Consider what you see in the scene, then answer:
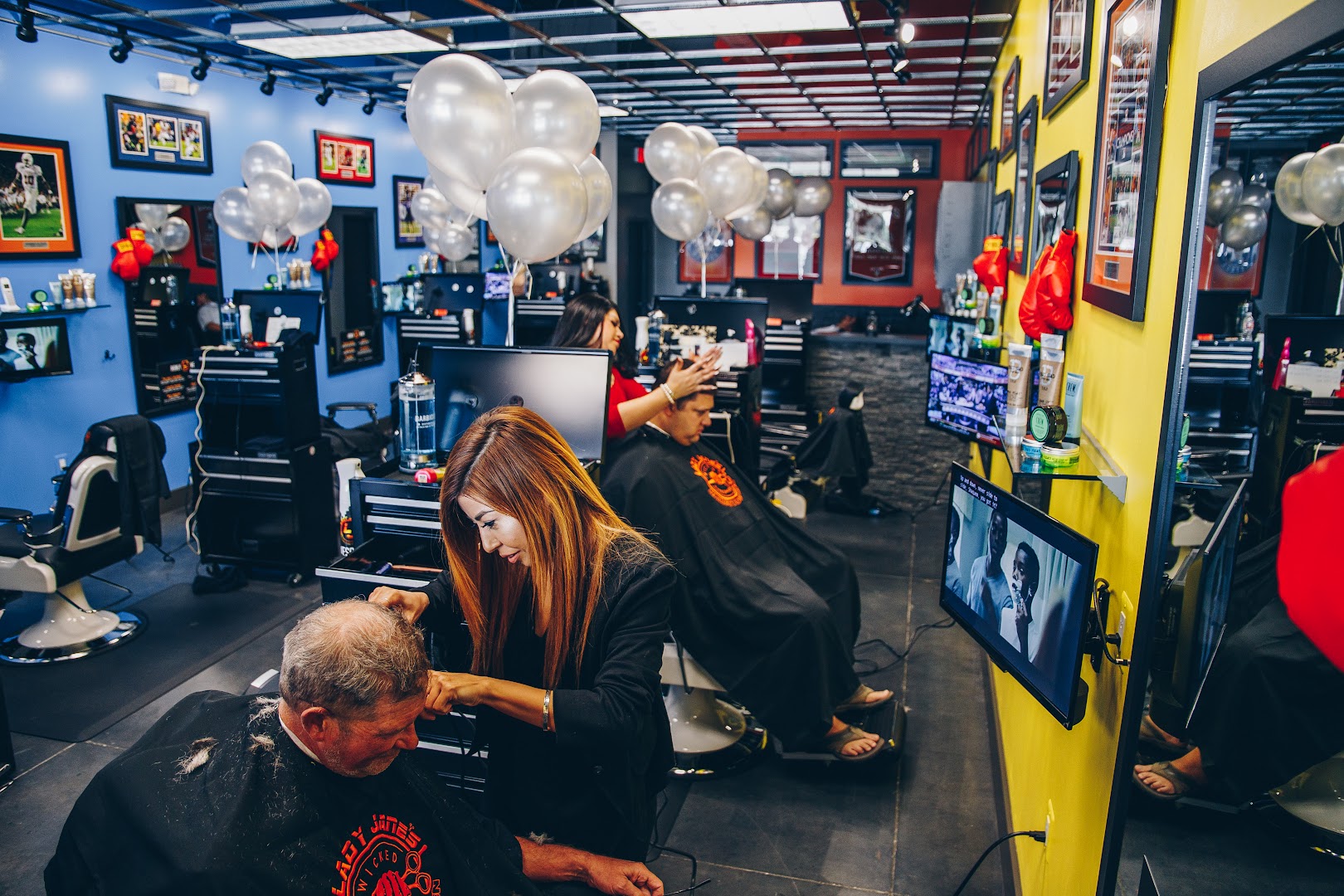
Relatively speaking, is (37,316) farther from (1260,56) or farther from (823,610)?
(1260,56)

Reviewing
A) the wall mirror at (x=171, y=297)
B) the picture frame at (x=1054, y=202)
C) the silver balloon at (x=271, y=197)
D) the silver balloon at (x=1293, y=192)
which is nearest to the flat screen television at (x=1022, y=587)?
the silver balloon at (x=1293, y=192)

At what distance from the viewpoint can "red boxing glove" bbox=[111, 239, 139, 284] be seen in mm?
5555

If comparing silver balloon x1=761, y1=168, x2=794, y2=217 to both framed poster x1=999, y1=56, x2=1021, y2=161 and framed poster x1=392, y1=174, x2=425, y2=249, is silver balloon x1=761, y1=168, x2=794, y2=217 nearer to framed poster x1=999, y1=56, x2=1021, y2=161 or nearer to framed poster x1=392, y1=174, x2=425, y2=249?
framed poster x1=999, y1=56, x2=1021, y2=161

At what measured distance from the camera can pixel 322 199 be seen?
636 centimetres

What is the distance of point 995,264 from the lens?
4352 mm

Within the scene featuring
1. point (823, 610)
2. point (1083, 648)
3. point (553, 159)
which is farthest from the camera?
point (553, 159)

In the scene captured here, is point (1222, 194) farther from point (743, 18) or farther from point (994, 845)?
point (743, 18)

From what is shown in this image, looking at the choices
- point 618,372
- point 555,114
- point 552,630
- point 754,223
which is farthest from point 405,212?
point 552,630

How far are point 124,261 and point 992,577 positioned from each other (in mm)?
5704

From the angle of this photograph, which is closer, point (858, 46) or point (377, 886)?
point (377, 886)

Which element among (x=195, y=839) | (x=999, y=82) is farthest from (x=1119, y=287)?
(x=999, y=82)

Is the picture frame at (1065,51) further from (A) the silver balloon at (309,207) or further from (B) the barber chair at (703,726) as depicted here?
(A) the silver balloon at (309,207)

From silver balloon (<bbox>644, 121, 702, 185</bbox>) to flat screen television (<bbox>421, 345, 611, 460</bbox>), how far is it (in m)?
3.00

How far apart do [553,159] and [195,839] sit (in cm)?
252
